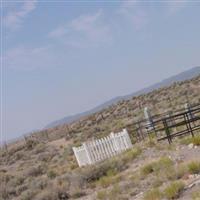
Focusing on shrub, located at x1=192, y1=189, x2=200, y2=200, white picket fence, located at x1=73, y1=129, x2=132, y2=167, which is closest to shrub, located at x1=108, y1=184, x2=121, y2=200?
shrub, located at x1=192, y1=189, x2=200, y2=200

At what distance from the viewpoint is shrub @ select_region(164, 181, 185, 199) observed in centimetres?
923

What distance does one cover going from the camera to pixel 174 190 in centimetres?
933

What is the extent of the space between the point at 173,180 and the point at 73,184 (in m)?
4.59

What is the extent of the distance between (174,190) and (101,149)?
10.2 meters

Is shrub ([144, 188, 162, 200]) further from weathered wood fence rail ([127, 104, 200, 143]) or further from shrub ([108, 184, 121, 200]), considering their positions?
weathered wood fence rail ([127, 104, 200, 143])

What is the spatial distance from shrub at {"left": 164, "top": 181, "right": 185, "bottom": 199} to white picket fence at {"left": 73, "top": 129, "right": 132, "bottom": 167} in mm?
9511

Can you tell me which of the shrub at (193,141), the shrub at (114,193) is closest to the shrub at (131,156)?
the shrub at (193,141)

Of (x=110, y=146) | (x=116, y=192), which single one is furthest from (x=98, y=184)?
(x=110, y=146)

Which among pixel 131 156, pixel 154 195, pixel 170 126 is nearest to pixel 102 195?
pixel 154 195

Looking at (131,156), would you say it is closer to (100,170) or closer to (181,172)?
(100,170)

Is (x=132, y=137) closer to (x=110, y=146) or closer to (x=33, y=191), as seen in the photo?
(x=110, y=146)

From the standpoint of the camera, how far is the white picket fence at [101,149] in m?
19.2

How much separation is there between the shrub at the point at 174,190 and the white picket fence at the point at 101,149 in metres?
9.51

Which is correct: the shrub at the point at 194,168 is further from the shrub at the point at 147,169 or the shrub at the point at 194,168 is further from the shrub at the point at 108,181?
the shrub at the point at 108,181
